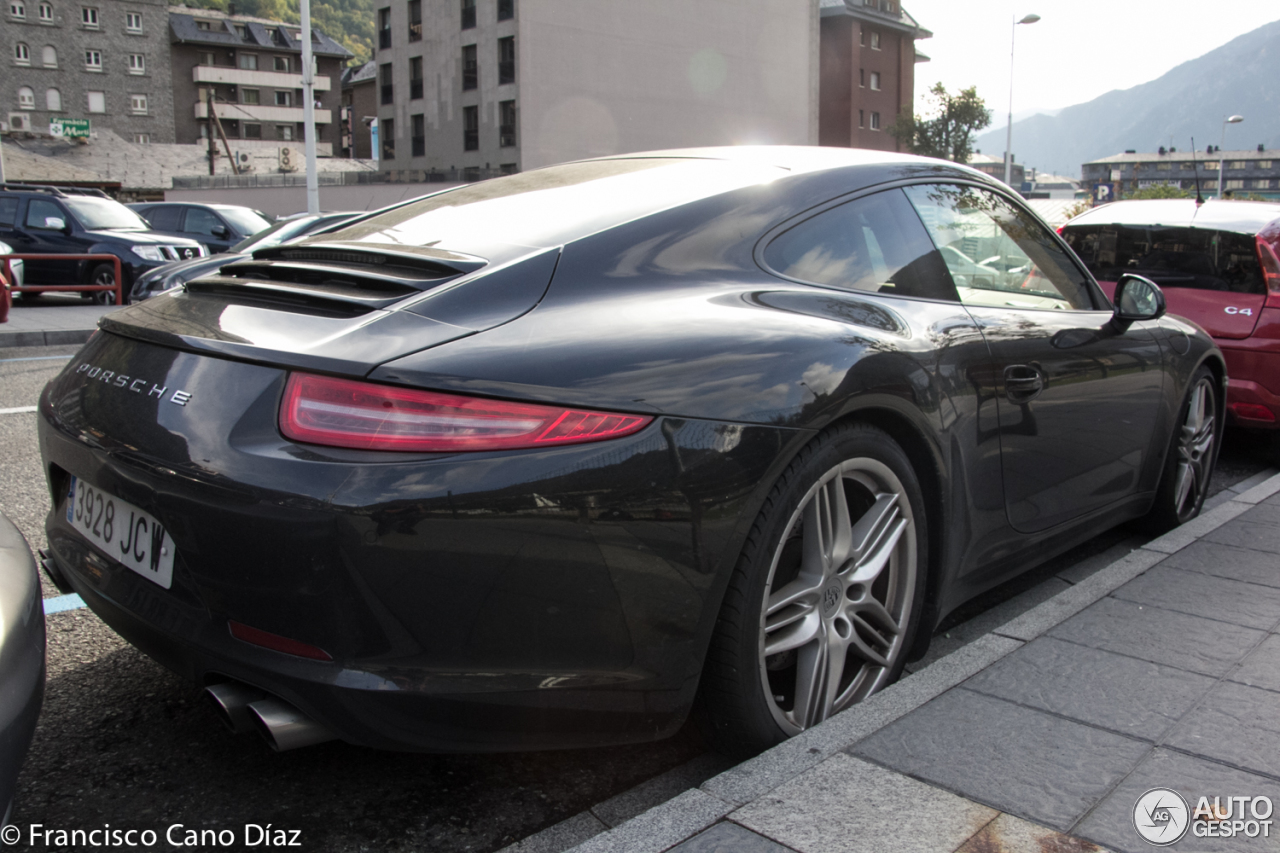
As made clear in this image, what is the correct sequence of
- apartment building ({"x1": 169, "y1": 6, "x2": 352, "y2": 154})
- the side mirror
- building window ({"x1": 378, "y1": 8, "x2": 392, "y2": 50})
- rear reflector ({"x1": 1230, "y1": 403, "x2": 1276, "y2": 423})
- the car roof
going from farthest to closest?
apartment building ({"x1": 169, "y1": 6, "x2": 352, "y2": 154}), building window ({"x1": 378, "y1": 8, "x2": 392, "y2": 50}), the car roof, rear reflector ({"x1": 1230, "y1": 403, "x2": 1276, "y2": 423}), the side mirror

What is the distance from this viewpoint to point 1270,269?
5.75 metres

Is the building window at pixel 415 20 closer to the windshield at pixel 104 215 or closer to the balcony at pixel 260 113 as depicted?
the balcony at pixel 260 113

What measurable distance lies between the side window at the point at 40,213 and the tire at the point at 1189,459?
16.4 m

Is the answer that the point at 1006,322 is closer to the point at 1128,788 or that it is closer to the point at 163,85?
the point at 1128,788

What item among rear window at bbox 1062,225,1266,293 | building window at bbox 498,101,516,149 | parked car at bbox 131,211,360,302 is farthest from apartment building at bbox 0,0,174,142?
rear window at bbox 1062,225,1266,293

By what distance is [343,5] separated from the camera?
118 meters

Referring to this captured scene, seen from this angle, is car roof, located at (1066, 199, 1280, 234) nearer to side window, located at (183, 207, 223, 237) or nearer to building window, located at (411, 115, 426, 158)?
side window, located at (183, 207, 223, 237)

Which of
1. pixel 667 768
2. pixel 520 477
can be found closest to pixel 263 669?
pixel 520 477

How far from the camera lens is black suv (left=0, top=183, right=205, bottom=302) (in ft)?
51.6

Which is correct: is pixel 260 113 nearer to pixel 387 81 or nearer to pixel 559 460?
pixel 387 81

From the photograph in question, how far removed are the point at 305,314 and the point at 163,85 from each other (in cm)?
9204

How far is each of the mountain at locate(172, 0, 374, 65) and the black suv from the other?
96824 millimetres

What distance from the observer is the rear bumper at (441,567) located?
70.7 inches

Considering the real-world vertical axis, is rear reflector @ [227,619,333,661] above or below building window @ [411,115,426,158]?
below
